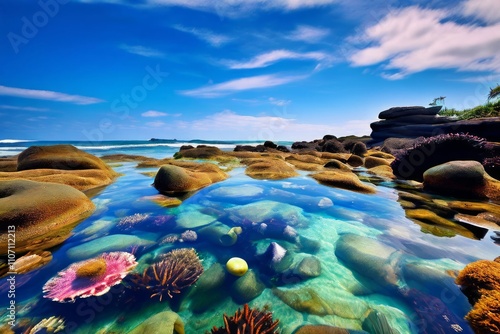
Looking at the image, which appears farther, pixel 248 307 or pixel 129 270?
pixel 129 270

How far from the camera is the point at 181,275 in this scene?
268 centimetres

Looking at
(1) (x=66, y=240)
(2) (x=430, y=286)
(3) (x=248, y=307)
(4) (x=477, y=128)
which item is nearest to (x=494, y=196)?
(2) (x=430, y=286)

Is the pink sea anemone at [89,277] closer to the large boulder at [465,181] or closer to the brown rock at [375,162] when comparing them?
the large boulder at [465,181]

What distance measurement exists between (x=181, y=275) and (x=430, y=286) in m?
3.04

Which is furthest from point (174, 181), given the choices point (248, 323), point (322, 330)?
point (322, 330)

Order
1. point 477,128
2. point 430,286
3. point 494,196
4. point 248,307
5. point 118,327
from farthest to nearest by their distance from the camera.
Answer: point 477,128 < point 494,196 < point 430,286 < point 248,307 < point 118,327

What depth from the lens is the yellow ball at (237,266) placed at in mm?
2748

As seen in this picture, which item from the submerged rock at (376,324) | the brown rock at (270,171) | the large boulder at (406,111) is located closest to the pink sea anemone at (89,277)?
the submerged rock at (376,324)

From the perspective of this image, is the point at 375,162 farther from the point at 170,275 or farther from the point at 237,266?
the point at 170,275

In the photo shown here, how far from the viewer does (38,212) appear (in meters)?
3.85

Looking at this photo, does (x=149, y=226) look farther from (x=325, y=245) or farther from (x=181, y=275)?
(x=325, y=245)

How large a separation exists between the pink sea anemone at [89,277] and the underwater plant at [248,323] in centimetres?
144

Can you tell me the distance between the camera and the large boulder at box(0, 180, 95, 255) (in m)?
3.41

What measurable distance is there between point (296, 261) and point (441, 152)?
9.78m
